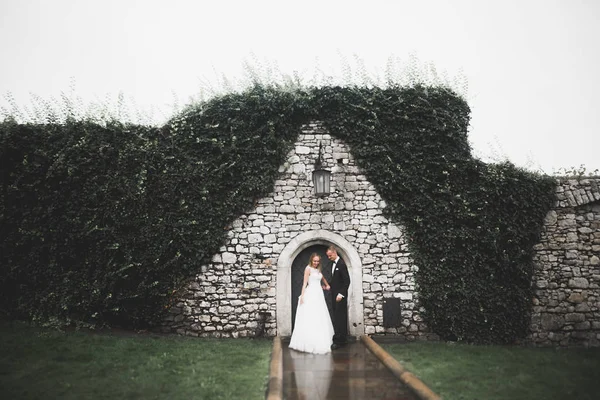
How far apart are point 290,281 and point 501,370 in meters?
4.43

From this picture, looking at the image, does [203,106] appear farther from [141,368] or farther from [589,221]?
[589,221]

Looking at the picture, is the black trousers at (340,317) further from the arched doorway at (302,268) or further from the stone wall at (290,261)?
the arched doorway at (302,268)

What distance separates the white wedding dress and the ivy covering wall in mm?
2453

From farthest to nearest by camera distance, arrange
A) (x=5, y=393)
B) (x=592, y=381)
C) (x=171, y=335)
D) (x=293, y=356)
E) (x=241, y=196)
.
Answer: (x=241, y=196) < (x=171, y=335) < (x=293, y=356) < (x=592, y=381) < (x=5, y=393)

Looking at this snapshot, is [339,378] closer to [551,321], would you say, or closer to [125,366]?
[125,366]

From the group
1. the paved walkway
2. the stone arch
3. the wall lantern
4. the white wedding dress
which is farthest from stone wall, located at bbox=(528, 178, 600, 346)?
the wall lantern

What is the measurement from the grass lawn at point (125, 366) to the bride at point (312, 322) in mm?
660

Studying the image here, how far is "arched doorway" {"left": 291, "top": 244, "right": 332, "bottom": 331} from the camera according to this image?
8.70m

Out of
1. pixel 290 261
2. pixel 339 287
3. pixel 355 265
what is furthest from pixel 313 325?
pixel 355 265

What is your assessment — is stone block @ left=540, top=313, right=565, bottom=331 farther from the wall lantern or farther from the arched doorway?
the wall lantern

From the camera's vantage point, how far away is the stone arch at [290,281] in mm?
8367

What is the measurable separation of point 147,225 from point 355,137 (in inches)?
203

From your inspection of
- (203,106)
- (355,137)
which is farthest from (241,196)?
(355,137)

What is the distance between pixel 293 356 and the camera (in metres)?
6.63
